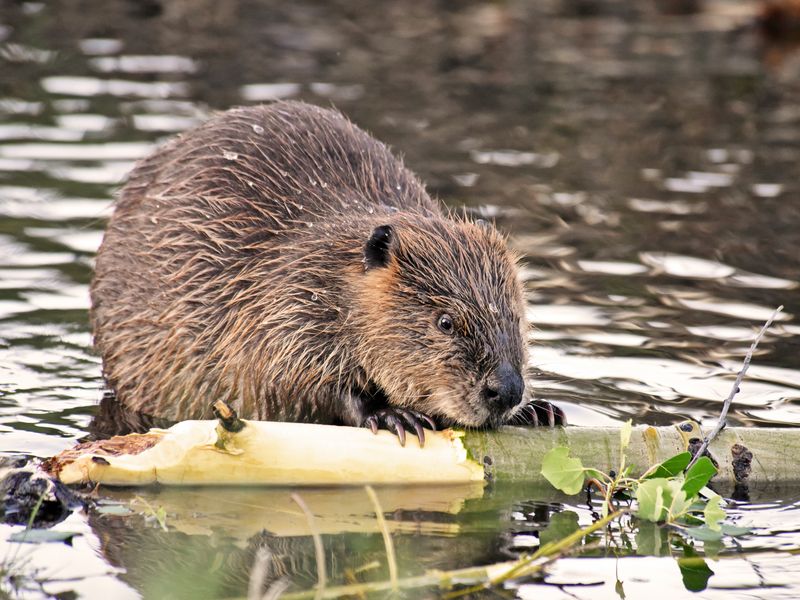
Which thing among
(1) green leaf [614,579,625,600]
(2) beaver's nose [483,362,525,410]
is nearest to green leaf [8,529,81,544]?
(2) beaver's nose [483,362,525,410]

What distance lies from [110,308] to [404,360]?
180 cm

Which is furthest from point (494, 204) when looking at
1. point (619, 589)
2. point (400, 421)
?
point (619, 589)

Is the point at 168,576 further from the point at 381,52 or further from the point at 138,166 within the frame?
the point at 381,52

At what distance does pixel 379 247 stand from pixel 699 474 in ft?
4.58

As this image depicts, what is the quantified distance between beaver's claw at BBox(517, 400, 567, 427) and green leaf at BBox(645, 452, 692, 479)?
471mm

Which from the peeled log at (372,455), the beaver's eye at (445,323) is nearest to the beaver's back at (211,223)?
the beaver's eye at (445,323)

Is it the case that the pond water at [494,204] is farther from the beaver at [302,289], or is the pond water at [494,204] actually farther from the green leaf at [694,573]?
the beaver at [302,289]

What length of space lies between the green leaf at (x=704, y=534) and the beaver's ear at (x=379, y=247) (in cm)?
143

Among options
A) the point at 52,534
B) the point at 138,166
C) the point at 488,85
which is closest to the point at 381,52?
the point at 488,85

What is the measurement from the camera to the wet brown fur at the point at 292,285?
4871mm

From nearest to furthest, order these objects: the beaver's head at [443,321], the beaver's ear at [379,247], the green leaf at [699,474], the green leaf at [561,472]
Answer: the green leaf at [699,474] → the green leaf at [561,472] → the beaver's head at [443,321] → the beaver's ear at [379,247]

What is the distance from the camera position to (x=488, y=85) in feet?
40.5

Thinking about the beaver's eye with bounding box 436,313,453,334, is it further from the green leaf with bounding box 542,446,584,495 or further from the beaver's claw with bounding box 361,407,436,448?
the green leaf with bounding box 542,446,584,495

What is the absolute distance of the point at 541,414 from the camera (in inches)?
196
